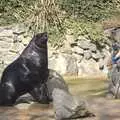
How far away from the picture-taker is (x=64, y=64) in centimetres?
1430

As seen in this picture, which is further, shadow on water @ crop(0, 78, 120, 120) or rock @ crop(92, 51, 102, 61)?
rock @ crop(92, 51, 102, 61)

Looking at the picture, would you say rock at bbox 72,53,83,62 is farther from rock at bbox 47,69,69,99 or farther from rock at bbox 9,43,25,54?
rock at bbox 47,69,69,99

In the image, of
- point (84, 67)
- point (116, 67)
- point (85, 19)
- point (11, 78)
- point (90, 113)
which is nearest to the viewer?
point (90, 113)

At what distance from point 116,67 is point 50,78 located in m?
1.43

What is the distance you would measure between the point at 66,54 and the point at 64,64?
0.40m

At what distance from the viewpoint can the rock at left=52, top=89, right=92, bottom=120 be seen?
8.27 m

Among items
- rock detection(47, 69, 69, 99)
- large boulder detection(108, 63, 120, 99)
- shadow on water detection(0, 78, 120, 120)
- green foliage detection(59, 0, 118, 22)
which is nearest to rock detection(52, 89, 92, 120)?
shadow on water detection(0, 78, 120, 120)

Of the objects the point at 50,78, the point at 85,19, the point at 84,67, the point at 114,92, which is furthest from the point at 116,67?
the point at 85,19

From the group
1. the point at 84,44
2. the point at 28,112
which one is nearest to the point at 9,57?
the point at 84,44

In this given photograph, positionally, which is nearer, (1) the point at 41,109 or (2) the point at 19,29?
(1) the point at 41,109

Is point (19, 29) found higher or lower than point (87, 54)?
higher

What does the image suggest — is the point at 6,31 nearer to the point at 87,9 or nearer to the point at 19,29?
the point at 19,29

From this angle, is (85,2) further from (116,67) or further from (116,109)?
(116,109)

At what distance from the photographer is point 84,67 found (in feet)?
47.2
